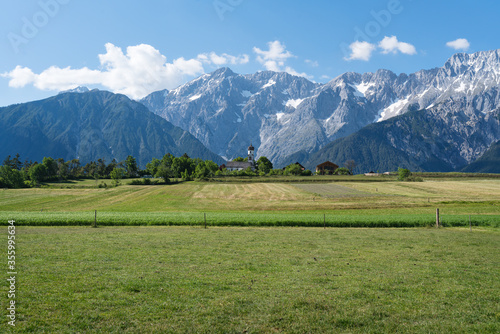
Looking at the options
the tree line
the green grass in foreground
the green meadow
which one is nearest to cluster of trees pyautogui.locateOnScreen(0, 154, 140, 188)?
the tree line

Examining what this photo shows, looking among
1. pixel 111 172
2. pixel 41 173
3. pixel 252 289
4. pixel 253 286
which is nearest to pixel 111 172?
pixel 111 172

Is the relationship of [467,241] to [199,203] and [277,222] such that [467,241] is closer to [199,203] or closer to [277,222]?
[277,222]

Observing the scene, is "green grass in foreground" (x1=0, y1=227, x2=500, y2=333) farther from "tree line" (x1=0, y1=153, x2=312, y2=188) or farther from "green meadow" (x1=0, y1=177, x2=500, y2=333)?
"tree line" (x1=0, y1=153, x2=312, y2=188)

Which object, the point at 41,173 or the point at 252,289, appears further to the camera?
the point at 41,173

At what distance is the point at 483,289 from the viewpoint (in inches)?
501

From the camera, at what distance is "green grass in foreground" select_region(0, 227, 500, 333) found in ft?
31.0

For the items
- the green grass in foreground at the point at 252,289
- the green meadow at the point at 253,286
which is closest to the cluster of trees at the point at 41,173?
the green meadow at the point at 253,286

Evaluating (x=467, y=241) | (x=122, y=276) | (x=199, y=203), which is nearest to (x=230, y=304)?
(x=122, y=276)

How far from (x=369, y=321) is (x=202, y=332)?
5.53m

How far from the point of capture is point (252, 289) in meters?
12.4

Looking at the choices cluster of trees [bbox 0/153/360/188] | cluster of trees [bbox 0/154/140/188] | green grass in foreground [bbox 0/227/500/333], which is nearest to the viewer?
green grass in foreground [bbox 0/227/500/333]

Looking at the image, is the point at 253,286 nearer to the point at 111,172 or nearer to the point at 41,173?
the point at 111,172

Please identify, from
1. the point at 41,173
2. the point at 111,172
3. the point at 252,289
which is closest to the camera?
the point at 252,289

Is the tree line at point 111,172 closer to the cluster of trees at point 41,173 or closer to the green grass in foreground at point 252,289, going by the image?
the cluster of trees at point 41,173
